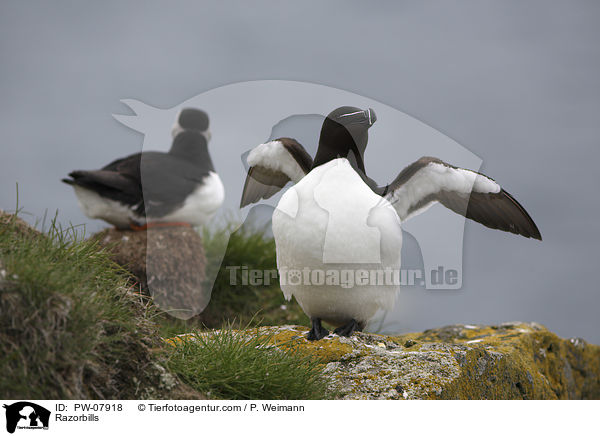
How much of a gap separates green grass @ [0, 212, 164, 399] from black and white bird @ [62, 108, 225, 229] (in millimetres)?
3900

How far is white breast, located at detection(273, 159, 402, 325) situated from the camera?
3.87m

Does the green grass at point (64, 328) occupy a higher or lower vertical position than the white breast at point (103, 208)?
lower

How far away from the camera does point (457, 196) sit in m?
4.53

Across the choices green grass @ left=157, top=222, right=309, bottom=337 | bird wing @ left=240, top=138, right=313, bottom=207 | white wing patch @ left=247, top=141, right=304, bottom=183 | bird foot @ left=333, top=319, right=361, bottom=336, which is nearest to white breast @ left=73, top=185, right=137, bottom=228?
green grass @ left=157, top=222, right=309, bottom=337

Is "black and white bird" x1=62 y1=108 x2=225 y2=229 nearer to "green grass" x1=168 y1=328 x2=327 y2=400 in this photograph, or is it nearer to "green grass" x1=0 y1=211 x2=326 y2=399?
"green grass" x1=0 y1=211 x2=326 y2=399

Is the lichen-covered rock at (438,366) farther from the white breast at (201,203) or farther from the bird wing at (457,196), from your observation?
the white breast at (201,203)

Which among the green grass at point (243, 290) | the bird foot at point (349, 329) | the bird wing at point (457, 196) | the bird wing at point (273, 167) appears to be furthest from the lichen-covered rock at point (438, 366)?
the green grass at point (243, 290)

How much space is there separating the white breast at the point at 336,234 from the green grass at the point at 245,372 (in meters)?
0.76

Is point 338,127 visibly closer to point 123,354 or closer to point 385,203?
point 385,203

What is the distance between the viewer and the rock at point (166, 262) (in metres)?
7.45

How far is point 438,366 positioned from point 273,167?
202 centimetres

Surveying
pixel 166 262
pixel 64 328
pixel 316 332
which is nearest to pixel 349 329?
pixel 316 332
